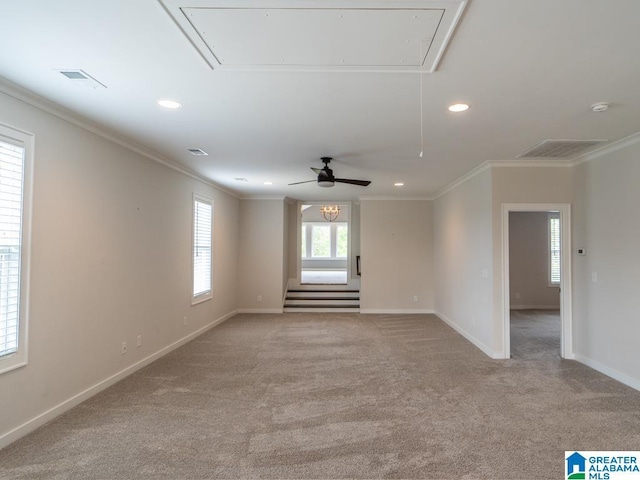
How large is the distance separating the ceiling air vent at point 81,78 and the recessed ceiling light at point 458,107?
270 centimetres

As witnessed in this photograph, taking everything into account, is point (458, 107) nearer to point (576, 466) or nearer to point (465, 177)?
point (576, 466)

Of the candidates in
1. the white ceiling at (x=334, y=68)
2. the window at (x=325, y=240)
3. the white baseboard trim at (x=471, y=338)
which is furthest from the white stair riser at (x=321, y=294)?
the window at (x=325, y=240)

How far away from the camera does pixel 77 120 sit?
10.6ft

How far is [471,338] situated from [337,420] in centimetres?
342

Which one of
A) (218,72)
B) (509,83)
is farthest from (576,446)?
(218,72)

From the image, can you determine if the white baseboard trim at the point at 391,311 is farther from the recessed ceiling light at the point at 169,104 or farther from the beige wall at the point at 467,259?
the recessed ceiling light at the point at 169,104

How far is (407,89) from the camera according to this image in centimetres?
262

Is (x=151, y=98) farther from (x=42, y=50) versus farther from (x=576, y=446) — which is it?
(x=576, y=446)

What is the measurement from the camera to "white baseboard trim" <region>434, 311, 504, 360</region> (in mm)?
4742

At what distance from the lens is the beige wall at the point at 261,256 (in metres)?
8.02

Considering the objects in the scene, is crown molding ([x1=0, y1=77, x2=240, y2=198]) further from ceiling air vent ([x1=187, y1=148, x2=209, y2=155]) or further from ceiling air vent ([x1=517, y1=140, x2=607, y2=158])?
ceiling air vent ([x1=517, y1=140, x2=607, y2=158])

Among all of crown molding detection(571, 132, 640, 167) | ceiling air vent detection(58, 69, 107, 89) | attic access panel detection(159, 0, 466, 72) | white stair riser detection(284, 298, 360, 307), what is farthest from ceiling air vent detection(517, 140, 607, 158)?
white stair riser detection(284, 298, 360, 307)

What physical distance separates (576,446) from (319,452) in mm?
1866

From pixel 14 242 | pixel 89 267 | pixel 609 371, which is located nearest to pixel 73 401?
pixel 89 267
